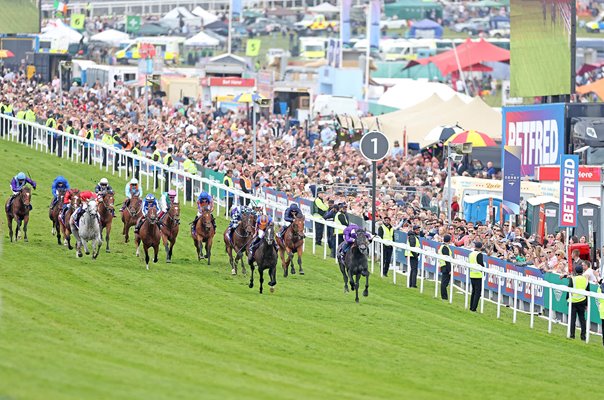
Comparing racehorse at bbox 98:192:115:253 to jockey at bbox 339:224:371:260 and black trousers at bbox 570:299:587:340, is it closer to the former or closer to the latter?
jockey at bbox 339:224:371:260

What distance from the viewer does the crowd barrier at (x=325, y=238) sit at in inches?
904

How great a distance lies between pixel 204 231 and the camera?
25.8 meters

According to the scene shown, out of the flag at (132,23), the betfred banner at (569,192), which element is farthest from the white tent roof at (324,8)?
the betfred banner at (569,192)

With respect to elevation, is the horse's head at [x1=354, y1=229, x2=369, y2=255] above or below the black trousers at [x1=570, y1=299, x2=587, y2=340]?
above

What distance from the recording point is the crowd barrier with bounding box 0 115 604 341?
22969mm

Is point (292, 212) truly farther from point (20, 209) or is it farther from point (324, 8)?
point (324, 8)

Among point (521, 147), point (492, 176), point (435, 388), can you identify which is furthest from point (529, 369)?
point (492, 176)

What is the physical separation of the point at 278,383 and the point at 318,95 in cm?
4090

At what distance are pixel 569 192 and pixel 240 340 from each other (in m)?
8.78

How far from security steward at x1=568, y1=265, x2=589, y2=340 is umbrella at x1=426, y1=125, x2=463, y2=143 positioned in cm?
1649

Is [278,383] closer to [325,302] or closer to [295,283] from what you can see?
[325,302]

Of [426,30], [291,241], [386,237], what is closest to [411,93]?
[386,237]

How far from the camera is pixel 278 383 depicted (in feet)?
51.4

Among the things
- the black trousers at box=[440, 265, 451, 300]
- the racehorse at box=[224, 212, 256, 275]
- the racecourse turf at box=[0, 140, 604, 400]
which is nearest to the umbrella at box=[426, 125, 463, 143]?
the racecourse turf at box=[0, 140, 604, 400]
